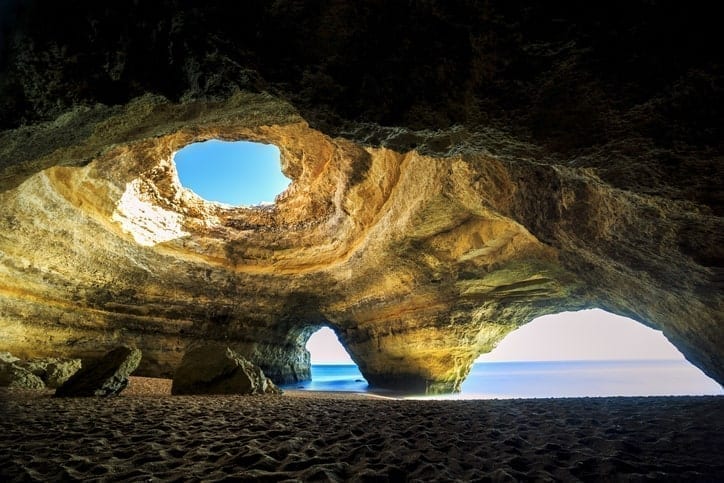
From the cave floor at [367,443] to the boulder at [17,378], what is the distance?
3.44m

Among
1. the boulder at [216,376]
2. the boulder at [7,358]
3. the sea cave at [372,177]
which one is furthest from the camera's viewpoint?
the boulder at [7,358]

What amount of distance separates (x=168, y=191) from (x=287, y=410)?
314 inches

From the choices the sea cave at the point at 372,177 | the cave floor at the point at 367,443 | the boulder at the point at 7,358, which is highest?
the sea cave at the point at 372,177

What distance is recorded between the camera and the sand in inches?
75.6

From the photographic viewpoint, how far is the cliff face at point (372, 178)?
2.54 meters

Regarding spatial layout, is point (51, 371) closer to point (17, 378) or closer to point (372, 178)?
point (17, 378)

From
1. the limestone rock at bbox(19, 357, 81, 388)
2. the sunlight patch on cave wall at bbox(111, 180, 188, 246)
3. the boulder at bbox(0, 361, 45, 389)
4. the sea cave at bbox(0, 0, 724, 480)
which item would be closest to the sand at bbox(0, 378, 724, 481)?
the sea cave at bbox(0, 0, 724, 480)

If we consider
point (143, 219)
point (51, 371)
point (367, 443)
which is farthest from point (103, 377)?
point (143, 219)

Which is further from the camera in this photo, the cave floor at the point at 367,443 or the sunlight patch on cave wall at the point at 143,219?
the sunlight patch on cave wall at the point at 143,219

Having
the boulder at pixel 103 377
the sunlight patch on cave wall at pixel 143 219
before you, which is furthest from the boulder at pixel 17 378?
the sunlight patch on cave wall at pixel 143 219

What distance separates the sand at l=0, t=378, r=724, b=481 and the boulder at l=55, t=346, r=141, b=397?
4.04 feet

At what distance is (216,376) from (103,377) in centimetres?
166

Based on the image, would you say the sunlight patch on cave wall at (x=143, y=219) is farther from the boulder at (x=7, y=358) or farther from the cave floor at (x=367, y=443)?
the cave floor at (x=367, y=443)

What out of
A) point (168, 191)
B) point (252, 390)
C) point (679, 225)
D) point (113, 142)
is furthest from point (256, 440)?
point (168, 191)
